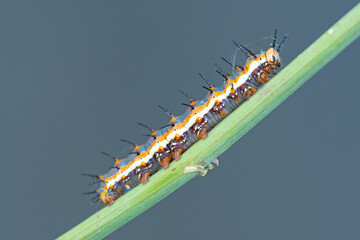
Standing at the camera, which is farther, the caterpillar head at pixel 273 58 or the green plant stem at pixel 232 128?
the caterpillar head at pixel 273 58

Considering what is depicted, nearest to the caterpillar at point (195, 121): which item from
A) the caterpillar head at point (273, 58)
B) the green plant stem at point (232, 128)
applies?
the caterpillar head at point (273, 58)

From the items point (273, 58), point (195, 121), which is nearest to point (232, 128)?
point (195, 121)

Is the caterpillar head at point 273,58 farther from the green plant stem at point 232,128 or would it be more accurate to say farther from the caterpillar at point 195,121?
the green plant stem at point 232,128

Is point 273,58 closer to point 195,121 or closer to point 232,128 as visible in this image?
point 195,121

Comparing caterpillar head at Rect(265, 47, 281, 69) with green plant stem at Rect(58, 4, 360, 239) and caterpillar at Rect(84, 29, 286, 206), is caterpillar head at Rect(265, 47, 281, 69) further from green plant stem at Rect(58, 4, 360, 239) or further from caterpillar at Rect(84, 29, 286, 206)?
green plant stem at Rect(58, 4, 360, 239)

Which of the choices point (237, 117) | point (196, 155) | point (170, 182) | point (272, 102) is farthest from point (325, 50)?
point (170, 182)

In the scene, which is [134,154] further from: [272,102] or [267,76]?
[272,102]
